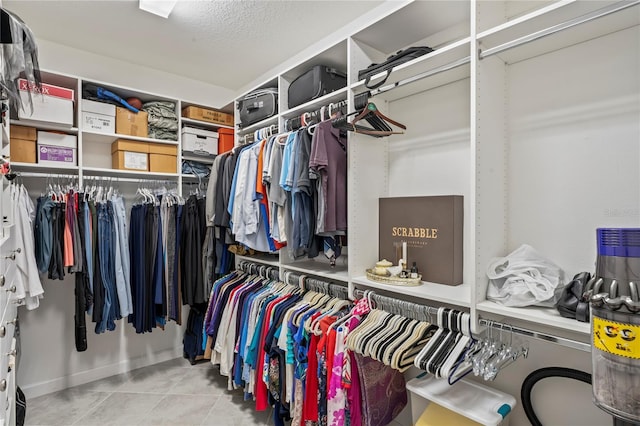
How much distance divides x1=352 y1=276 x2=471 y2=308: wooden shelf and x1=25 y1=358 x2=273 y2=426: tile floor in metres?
1.42

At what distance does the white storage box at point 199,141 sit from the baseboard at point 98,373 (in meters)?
1.97

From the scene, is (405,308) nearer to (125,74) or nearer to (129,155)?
(129,155)

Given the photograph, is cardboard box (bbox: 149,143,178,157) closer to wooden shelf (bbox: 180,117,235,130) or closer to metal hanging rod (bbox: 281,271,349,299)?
wooden shelf (bbox: 180,117,235,130)

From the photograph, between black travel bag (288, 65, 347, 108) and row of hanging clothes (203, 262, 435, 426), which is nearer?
row of hanging clothes (203, 262, 435, 426)

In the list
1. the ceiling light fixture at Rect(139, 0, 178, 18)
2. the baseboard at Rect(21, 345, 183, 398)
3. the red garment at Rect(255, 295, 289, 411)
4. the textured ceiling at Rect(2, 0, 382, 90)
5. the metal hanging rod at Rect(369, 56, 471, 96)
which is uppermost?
the textured ceiling at Rect(2, 0, 382, 90)

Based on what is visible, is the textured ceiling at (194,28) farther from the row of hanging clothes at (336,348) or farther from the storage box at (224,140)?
the row of hanging clothes at (336,348)

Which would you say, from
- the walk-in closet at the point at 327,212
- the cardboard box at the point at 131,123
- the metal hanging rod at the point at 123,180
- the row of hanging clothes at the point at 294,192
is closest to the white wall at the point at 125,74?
the walk-in closet at the point at 327,212

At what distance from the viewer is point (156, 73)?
3.16 m

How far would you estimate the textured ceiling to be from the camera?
218 cm

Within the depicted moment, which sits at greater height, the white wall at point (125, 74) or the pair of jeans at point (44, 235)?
the white wall at point (125, 74)

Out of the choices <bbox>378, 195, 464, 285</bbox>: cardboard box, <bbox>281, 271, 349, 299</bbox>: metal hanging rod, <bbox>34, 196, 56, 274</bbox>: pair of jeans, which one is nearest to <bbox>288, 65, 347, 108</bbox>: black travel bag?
<bbox>378, 195, 464, 285</bbox>: cardboard box

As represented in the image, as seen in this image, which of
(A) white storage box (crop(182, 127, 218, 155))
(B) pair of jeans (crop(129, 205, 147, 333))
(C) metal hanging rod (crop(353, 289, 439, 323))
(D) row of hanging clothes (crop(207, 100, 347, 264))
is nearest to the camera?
(C) metal hanging rod (crop(353, 289, 439, 323))

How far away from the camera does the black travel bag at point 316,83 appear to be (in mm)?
2029

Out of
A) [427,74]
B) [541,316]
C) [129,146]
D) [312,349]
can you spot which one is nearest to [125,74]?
[129,146]
